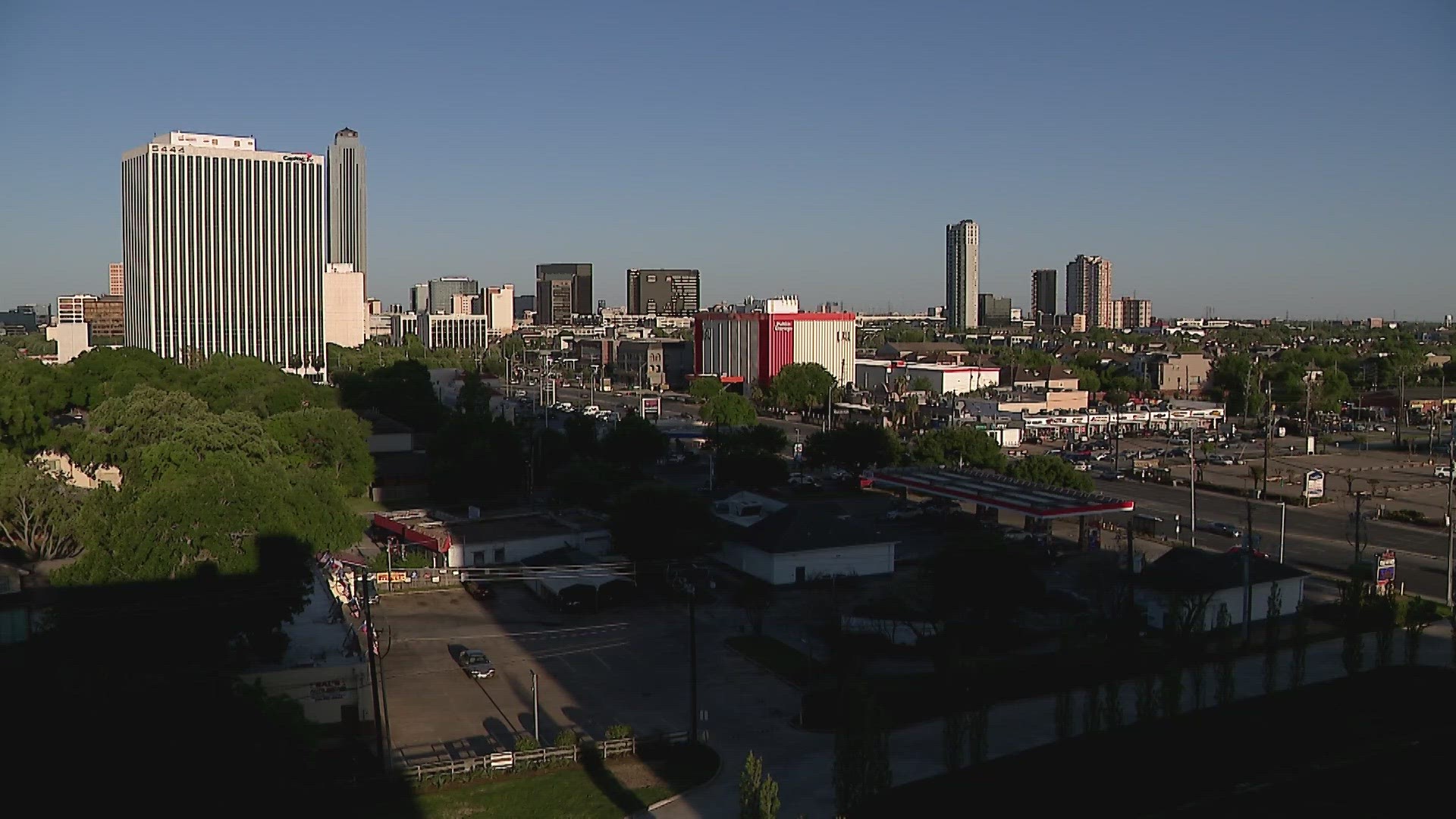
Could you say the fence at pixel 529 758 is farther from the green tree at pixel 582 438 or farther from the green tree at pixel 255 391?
the green tree at pixel 255 391

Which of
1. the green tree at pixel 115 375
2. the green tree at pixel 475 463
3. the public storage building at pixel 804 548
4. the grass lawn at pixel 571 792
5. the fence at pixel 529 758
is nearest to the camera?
the grass lawn at pixel 571 792

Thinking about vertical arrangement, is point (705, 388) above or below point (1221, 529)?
above

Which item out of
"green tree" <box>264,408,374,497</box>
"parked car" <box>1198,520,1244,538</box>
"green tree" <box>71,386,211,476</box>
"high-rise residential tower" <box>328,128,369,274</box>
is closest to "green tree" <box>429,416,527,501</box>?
"green tree" <box>264,408,374,497</box>

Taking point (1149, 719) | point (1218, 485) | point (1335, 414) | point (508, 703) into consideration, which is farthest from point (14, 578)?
point (1335, 414)

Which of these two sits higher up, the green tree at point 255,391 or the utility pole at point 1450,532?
the green tree at point 255,391

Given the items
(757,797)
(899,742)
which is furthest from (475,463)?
(757,797)

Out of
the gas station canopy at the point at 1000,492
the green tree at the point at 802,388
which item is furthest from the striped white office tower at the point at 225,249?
the gas station canopy at the point at 1000,492

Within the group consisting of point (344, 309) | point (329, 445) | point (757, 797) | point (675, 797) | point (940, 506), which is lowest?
point (675, 797)

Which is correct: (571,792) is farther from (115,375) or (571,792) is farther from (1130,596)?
(115,375)
